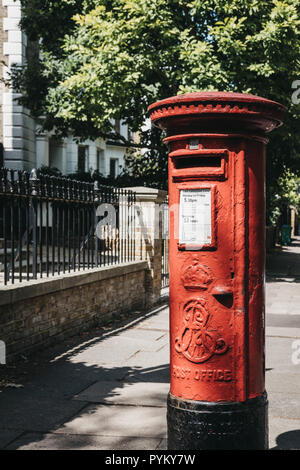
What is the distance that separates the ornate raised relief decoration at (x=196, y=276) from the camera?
371cm

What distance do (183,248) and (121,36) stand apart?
11396 millimetres

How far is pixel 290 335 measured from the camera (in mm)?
8641

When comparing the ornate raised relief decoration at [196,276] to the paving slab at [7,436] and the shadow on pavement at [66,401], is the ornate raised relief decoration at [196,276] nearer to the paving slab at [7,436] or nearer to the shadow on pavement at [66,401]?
the shadow on pavement at [66,401]

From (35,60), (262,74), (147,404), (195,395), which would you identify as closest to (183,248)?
(195,395)

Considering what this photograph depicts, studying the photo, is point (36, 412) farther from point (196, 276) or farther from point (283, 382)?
point (283, 382)

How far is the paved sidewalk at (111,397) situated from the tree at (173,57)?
750 centimetres

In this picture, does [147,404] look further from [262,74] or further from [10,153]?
[10,153]

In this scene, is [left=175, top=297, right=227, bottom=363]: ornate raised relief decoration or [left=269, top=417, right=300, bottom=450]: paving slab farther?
[left=269, top=417, right=300, bottom=450]: paving slab

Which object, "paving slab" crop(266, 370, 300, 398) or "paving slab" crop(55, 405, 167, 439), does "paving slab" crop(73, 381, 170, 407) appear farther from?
"paving slab" crop(266, 370, 300, 398)

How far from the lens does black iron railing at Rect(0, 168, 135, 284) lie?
6910 mm

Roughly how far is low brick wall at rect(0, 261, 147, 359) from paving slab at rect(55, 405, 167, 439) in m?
1.68

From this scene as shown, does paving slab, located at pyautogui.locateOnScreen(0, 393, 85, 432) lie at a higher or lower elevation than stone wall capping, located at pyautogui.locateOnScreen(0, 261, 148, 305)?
lower

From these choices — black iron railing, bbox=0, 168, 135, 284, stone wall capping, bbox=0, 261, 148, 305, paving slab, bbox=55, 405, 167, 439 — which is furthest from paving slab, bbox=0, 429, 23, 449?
black iron railing, bbox=0, 168, 135, 284

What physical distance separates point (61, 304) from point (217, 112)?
4.53 metres
